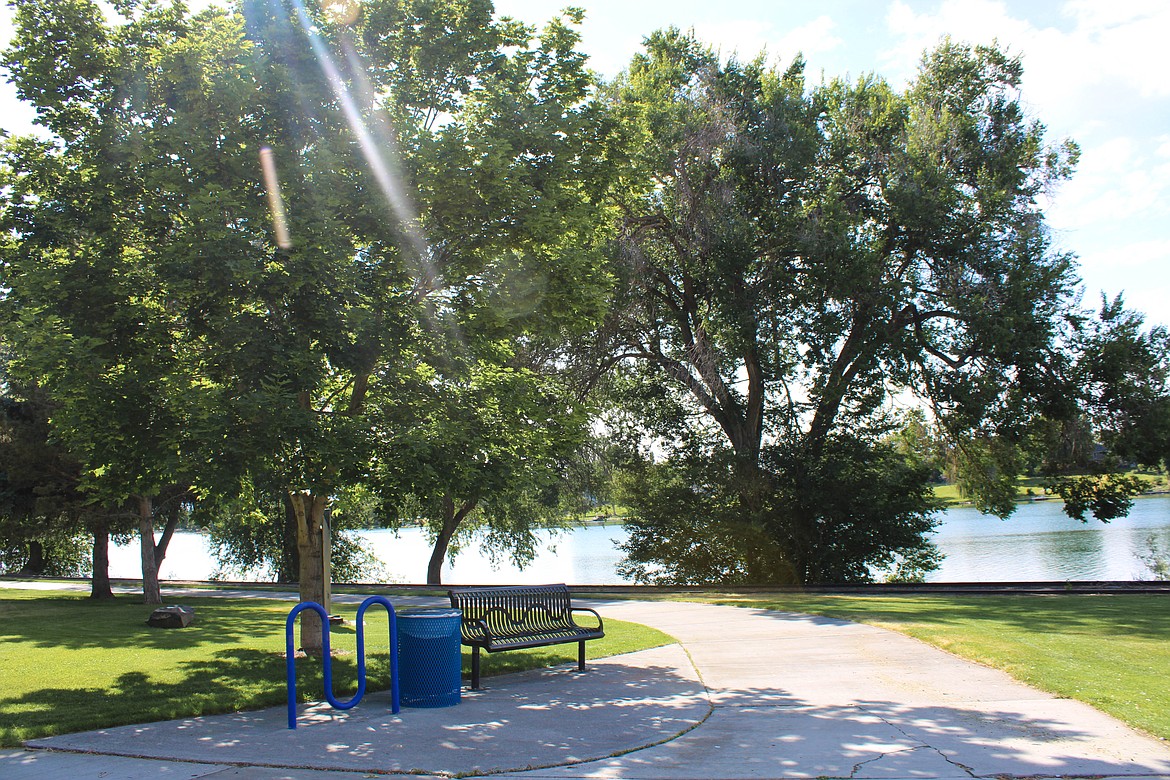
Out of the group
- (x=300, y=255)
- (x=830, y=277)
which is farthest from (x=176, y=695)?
(x=830, y=277)

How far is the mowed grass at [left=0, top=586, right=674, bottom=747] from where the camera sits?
25.3 ft

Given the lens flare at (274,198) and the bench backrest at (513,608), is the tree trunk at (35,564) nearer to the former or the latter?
the lens flare at (274,198)

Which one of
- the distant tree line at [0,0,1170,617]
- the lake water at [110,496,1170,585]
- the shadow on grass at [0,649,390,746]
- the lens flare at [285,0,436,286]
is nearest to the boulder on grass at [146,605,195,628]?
the distant tree line at [0,0,1170,617]

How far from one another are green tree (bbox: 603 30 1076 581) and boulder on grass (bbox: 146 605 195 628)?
12.1m

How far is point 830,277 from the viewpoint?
2302cm

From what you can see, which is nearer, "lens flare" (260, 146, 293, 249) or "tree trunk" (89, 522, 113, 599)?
"lens flare" (260, 146, 293, 249)

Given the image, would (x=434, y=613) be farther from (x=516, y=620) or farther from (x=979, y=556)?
(x=979, y=556)

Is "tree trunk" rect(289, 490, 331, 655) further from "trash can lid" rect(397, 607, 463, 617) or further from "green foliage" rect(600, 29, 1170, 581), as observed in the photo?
"green foliage" rect(600, 29, 1170, 581)

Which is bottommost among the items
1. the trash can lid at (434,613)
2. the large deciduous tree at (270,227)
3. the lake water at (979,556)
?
the lake water at (979,556)

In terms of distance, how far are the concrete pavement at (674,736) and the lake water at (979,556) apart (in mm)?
18369

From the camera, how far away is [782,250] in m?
24.2

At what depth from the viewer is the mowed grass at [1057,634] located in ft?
25.2

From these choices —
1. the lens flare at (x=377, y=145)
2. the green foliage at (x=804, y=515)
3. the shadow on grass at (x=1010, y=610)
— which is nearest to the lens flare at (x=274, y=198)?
the lens flare at (x=377, y=145)

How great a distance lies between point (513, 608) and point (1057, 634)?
7055 millimetres
